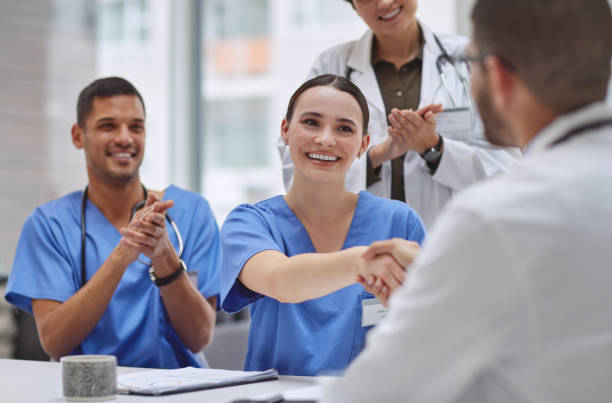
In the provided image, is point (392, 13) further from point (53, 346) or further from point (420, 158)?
point (53, 346)

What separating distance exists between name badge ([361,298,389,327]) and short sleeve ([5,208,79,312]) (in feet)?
3.01

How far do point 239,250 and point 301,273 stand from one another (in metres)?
0.23

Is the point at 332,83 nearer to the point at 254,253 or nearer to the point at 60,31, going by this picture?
the point at 254,253

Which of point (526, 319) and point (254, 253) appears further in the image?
point (254, 253)

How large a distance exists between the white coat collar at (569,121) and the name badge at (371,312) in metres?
0.76

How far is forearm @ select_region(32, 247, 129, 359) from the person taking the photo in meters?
1.93

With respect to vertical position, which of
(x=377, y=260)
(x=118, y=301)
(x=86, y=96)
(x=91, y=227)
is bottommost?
(x=118, y=301)

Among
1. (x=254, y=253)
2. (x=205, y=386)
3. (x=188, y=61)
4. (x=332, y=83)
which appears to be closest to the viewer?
(x=205, y=386)

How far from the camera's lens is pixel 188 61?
15.5 ft

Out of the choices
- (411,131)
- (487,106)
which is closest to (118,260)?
(411,131)

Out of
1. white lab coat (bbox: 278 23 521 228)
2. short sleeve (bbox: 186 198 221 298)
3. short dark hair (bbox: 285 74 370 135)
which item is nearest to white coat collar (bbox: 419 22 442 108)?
white lab coat (bbox: 278 23 521 228)

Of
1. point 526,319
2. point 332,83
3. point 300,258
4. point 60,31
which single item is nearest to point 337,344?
point 300,258

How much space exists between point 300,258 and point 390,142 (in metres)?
0.70

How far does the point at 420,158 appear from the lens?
2.15m
